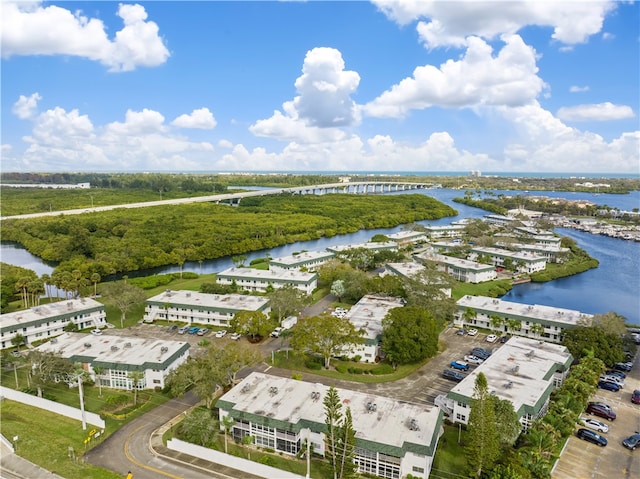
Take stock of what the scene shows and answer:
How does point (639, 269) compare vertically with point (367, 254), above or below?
below

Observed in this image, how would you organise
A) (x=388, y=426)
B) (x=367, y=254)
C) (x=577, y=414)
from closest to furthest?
(x=388, y=426) → (x=577, y=414) → (x=367, y=254)

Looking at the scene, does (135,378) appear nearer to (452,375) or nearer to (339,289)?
(452,375)

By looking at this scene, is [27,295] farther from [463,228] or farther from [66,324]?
[463,228]

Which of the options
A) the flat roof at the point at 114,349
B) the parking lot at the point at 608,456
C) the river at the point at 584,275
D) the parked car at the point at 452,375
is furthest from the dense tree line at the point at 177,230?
the parking lot at the point at 608,456

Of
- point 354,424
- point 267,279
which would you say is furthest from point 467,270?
point 354,424

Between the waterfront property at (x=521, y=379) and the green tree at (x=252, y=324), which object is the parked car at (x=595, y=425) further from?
the green tree at (x=252, y=324)

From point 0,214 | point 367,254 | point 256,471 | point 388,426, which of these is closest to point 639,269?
point 367,254
